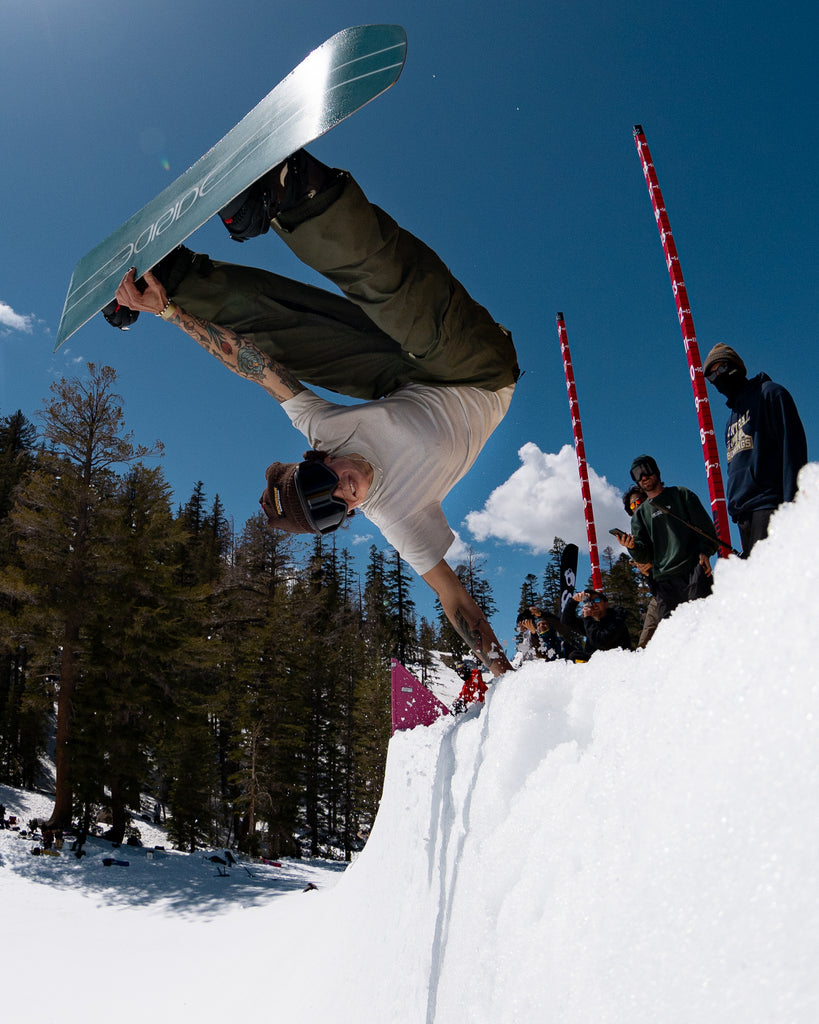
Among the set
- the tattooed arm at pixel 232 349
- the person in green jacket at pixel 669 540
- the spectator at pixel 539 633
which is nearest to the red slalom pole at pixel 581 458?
the spectator at pixel 539 633

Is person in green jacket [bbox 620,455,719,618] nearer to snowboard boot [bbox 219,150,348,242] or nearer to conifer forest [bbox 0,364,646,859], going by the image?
snowboard boot [bbox 219,150,348,242]

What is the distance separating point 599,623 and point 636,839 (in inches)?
172

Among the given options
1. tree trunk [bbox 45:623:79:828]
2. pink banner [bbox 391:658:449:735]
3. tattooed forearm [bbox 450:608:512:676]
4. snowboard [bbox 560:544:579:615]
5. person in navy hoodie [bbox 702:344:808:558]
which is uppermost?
person in navy hoodie [bbox 702:344:808:558]

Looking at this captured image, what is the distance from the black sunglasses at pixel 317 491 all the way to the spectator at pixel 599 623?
2972 millimetres

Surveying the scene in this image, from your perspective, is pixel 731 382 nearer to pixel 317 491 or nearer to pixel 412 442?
pixel 412 442

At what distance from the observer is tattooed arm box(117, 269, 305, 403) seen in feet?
9.19

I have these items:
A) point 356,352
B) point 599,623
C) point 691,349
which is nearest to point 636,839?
point 356,352

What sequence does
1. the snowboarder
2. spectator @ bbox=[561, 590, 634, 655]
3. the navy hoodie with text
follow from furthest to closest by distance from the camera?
spectator @ bbox=[561, 590, 634, 655] → the navy hoodie with text → the snowboarder

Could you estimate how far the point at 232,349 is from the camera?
2.81 meters

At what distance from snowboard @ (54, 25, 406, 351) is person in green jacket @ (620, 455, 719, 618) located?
116 inches

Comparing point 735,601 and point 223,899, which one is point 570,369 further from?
point 223,899

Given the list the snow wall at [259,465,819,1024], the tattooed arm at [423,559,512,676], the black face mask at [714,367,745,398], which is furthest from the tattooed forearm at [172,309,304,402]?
the black face mask at [714,367,745,398]

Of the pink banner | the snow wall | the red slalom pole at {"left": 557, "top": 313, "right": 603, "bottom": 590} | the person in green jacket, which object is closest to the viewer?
the snow wall

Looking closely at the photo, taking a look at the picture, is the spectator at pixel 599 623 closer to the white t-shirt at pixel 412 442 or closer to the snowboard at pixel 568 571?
the snowboard at pixel 568 571
